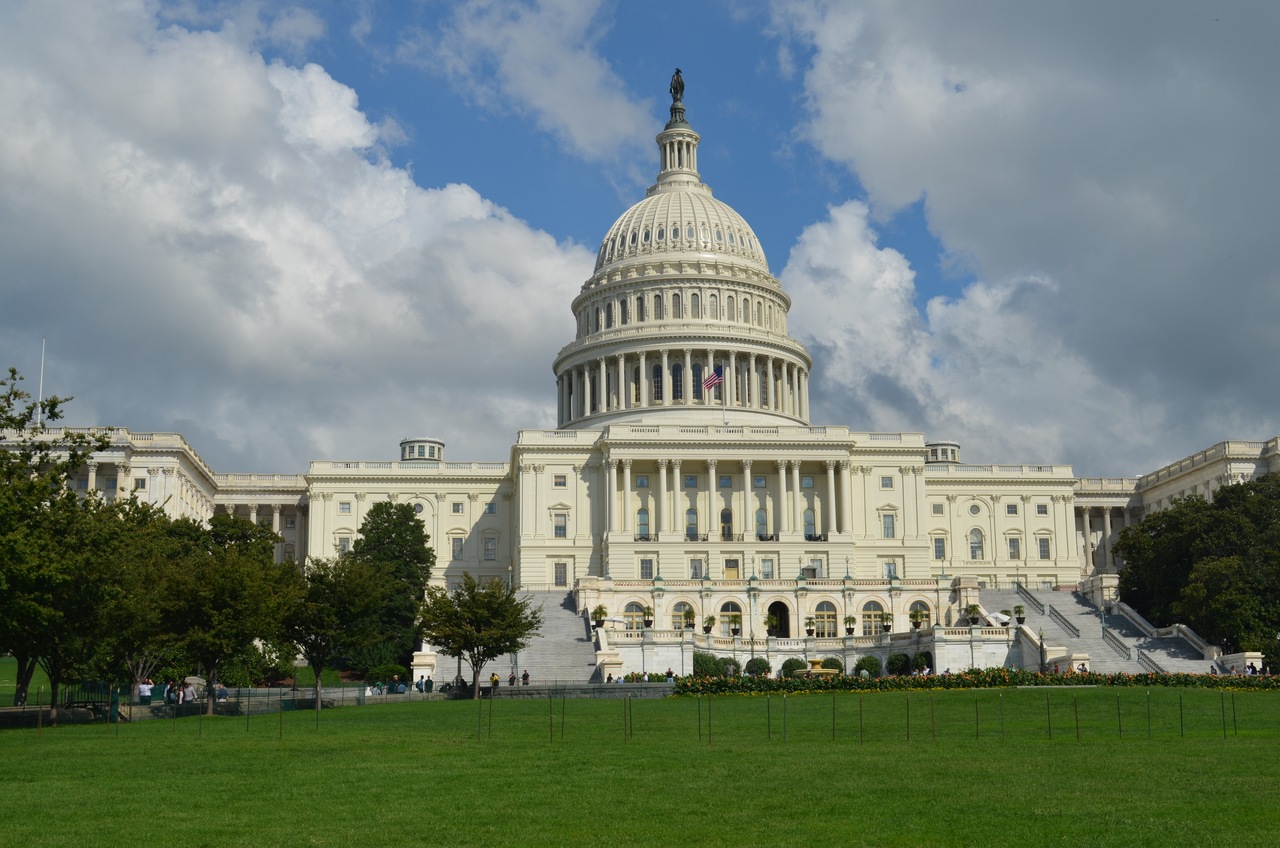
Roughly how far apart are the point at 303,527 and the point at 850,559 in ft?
165

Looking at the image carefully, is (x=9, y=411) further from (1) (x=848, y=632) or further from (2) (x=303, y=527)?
(2) (x=303, y=527)

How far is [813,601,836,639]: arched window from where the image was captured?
306 feet

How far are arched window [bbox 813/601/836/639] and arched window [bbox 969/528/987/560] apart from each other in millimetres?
35173

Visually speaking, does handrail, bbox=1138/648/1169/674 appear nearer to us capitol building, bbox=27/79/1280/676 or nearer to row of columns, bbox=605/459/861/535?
us capitol building, bbox=27/79/1280/676

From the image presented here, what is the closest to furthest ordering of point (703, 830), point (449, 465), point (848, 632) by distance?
point (703, 830), point (848, 632), point (449, 465)

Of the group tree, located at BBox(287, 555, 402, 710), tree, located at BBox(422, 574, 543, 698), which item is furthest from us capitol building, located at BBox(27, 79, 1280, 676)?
tree, located at BBox(287, 555, 402, 710)

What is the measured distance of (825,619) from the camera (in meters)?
93.6

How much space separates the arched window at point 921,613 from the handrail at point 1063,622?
7.26 m

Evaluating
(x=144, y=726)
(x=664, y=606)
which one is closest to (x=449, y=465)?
(x=664, y=606)

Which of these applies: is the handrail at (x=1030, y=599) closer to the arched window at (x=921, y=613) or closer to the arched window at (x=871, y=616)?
the arched window at (x=921, y=613)

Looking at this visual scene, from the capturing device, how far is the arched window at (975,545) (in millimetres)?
125562

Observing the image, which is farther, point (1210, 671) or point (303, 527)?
point (303, 527)

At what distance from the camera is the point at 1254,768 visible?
31.9 m

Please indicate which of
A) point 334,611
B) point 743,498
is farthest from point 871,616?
point 334,611
